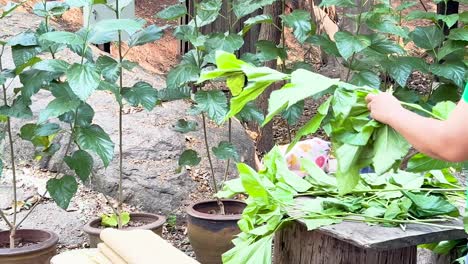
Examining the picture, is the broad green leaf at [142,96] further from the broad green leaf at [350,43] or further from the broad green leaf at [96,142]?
the broad green leaf at [350,43]

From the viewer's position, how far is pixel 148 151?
508cm

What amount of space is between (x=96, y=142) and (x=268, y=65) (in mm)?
2400

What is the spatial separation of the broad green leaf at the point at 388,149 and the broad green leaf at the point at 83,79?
1.68 meters

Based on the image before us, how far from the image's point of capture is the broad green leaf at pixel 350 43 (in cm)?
375

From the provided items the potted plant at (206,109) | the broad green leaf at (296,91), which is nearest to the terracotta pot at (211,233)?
the potted plant at (206,109)

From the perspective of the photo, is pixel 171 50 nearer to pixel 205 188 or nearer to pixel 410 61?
pixel 205 188

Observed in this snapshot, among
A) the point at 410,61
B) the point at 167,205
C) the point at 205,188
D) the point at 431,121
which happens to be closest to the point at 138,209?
the point at 167,205

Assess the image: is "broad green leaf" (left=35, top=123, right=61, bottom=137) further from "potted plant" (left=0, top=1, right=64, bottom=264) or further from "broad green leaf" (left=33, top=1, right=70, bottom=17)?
"broad green leaf" (left=33, top=1, right=70, bottom=17)

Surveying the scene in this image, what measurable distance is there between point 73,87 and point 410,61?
6.12ft

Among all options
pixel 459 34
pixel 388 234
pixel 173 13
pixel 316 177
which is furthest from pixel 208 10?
pixel 388 234

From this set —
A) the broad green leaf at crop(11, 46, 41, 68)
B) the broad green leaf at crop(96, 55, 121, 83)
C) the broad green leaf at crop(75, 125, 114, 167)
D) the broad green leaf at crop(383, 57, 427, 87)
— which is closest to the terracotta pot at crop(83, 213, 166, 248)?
the broad green leaf at crop(75, 125, 114, 167)

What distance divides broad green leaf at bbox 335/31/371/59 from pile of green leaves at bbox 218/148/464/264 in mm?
1281

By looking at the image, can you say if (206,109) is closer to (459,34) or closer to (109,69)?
(109,69)

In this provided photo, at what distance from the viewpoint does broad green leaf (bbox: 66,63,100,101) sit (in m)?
3.27
